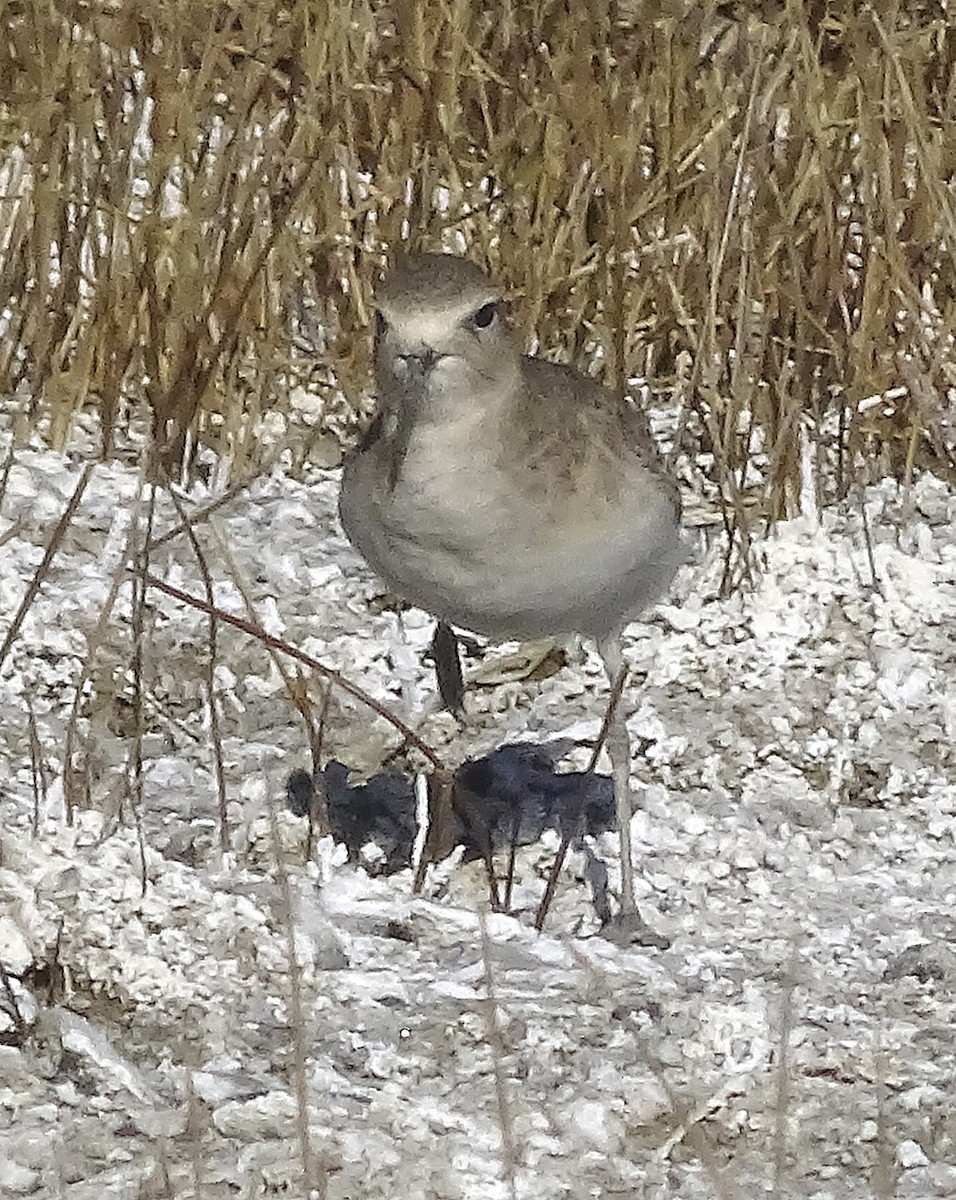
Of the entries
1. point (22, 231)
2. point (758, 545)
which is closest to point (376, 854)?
point (758, 545)

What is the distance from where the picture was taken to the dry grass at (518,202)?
303 centimetres

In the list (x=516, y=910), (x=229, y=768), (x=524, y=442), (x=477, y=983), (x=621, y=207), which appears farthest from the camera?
(x=621, y=207)

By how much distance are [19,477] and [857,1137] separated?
188 centimetres

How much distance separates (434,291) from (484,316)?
0.06 meters

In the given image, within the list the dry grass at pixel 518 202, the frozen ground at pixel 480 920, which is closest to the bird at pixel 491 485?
the frozen ground at pixel 480 920

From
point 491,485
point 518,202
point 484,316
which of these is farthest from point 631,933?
point 518,202

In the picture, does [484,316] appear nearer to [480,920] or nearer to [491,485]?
[491,485]

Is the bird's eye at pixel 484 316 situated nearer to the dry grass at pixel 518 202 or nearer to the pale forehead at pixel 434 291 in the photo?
the pale forehead at pixel 434 291

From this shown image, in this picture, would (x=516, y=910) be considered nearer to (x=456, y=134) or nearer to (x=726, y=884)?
(x=726, y=884)

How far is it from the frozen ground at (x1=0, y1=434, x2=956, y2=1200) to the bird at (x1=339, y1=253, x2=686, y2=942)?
0.75ft

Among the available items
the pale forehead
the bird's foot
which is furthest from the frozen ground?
the pale forehead

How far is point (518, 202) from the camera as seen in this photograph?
10.5ft

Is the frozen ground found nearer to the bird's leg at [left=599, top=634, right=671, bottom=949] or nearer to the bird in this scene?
the bird's leg at [left=599, top=634, right=671, bottom=949]

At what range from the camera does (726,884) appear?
239cm
